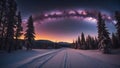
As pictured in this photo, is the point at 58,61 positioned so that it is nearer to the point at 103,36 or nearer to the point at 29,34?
the point at 103,36

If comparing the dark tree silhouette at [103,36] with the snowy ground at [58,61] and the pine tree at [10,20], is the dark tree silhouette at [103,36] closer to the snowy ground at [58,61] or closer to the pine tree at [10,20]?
the snowy ground at [58,61]

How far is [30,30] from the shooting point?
140 feet

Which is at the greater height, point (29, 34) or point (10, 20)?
point (10, 20)

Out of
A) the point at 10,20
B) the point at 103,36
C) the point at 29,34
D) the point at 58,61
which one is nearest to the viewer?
the point at 58,61

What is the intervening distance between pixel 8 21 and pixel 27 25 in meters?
15.5

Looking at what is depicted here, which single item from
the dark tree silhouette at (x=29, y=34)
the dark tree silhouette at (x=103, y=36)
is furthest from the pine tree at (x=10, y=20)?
the dark tree silhouette at (x=103, y=36)

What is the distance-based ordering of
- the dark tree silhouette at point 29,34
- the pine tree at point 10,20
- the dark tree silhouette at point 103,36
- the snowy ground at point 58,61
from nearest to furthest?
the snowy ground at point 58,61 → the pine tree at point 10,20 → the dark tree silhouette at point 103,36 → the dark tree silhouette at point 29,34

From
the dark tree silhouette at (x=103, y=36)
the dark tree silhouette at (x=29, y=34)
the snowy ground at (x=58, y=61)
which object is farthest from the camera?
the dark tree silhouette at (x=29, y=34)

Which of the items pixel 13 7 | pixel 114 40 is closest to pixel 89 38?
pixel 114 40

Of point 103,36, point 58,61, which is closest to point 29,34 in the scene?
point 103,36

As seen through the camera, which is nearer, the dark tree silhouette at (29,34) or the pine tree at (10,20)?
the pine tree at (10,20)

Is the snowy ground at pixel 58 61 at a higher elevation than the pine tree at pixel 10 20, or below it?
below

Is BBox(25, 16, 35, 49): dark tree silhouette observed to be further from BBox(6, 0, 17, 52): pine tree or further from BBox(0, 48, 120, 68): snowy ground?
BBox(0, 48, 120, 68): snowy ground

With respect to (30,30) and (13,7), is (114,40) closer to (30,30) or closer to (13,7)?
(30,30)
